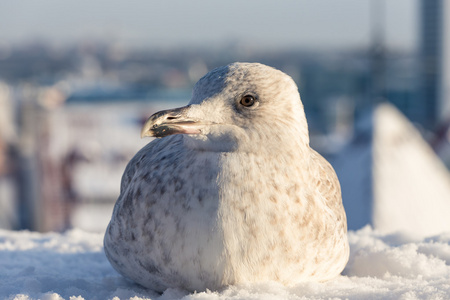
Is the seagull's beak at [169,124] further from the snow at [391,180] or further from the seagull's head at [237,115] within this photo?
the snow at [391,180]

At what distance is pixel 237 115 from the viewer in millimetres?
2746

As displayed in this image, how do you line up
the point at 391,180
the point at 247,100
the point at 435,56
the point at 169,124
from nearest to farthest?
the point at 169,124
the point at 247,100
the point at 391,180
the point at 435,56

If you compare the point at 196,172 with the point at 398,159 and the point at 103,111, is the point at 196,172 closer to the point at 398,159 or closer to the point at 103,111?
the point at 398,159

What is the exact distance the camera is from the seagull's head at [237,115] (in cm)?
269

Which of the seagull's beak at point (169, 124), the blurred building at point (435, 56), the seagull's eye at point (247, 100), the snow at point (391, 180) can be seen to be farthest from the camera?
the blurred building at point (435, 56)

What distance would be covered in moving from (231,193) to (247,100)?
0.45 m

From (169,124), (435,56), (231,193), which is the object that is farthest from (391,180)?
(435,56)

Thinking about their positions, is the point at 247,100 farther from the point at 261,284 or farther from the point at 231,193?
the point at 261,284

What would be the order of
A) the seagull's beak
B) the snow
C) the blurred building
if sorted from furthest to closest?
the blurred building, the snow, the seagull's beak

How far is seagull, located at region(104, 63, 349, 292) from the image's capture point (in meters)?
2.72

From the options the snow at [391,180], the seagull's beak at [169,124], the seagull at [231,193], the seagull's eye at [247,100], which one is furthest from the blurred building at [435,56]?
the seagull's beak at [169,124]

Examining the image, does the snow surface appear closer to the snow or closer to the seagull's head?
the seagull's head

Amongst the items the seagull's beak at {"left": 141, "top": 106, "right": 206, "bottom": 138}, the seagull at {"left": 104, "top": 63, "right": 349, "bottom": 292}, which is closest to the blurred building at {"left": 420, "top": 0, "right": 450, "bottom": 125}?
the seagull at {"left": 104, "top": 63, "right": 349, "bottom": 292}

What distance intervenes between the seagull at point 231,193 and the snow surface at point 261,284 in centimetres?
12
